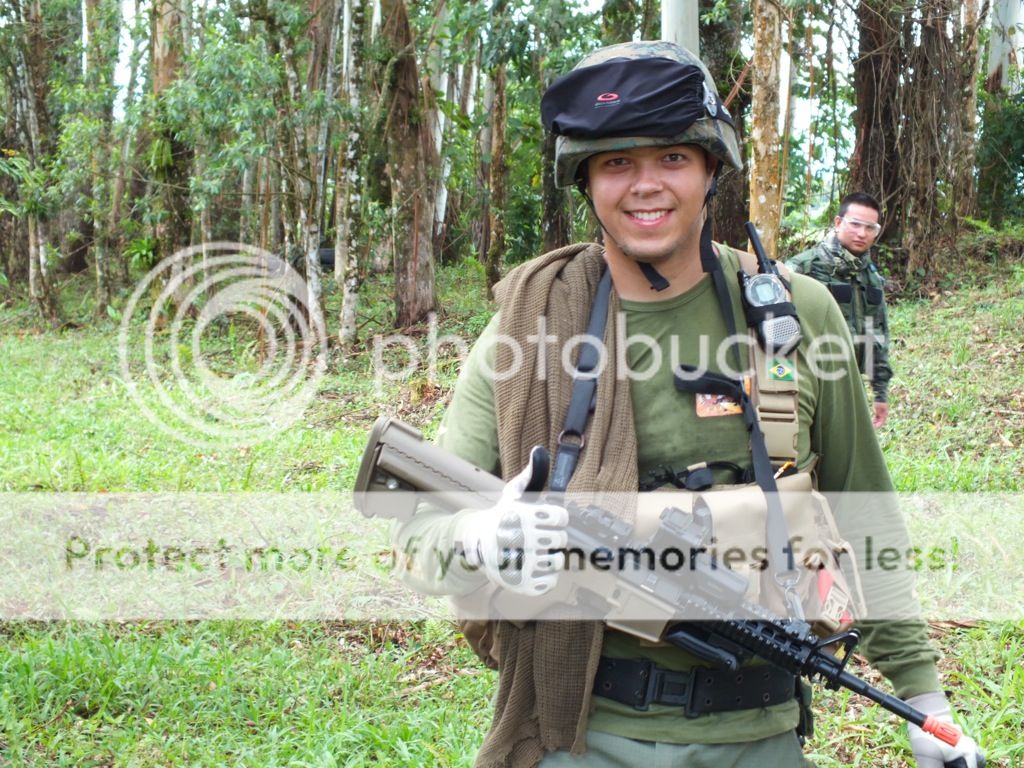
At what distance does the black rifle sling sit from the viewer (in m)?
1.76

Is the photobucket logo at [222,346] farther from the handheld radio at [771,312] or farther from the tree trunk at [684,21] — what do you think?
the handheld radio at [771,312]

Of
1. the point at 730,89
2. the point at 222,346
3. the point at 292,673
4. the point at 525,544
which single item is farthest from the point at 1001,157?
the point at 525,544

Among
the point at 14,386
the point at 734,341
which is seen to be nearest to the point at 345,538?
the point at 734,341

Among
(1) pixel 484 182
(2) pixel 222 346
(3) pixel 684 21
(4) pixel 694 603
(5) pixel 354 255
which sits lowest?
(2) pixel 222 346

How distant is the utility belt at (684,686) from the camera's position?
175 centimetres

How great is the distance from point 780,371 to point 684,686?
573 millimetres

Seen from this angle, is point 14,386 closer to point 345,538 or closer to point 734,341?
point 345,538

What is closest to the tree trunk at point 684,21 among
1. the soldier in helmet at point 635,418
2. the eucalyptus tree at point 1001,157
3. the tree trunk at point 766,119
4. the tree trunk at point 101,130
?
the tree trunk at point 766,119

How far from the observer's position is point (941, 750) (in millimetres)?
1783

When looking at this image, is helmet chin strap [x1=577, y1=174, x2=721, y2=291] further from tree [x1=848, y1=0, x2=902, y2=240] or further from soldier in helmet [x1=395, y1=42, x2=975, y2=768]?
tree [x1=848, y1=0, x2=902, y2=240]

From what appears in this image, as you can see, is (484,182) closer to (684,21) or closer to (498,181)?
(498,181)

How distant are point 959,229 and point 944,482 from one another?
7.63 metres

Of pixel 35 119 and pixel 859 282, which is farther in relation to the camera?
pixel 35 119

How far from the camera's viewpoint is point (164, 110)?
1320 centimetres
